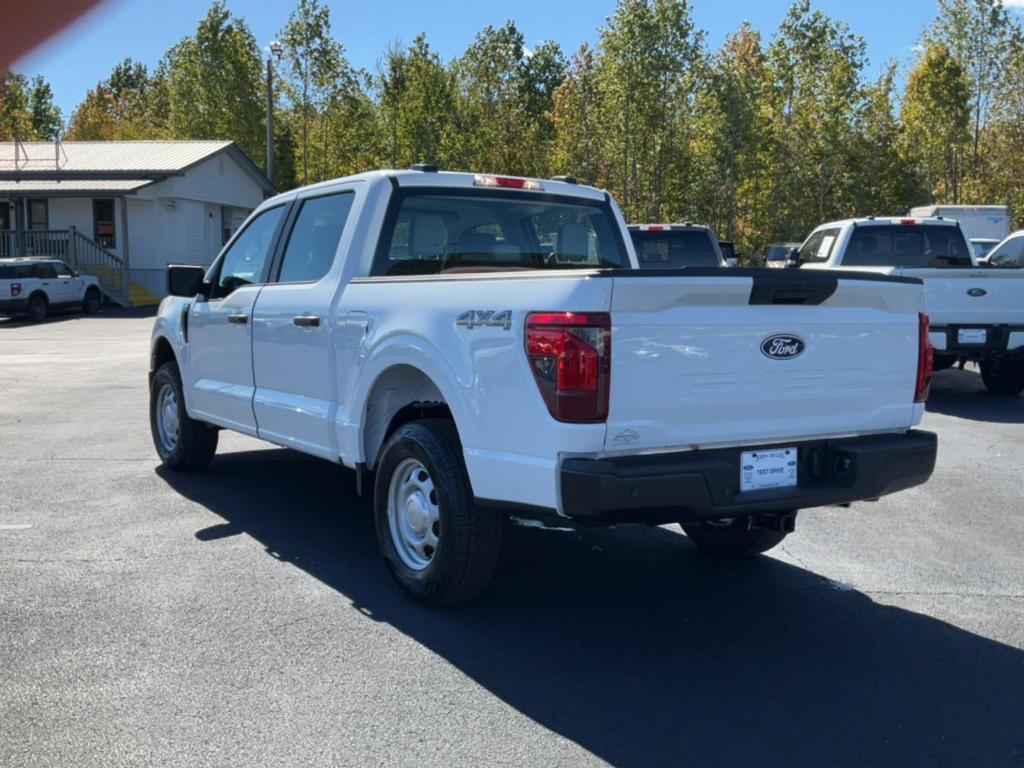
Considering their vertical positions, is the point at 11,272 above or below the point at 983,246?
below

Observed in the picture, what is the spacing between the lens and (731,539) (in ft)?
19.1

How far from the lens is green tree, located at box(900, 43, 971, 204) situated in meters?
41.5

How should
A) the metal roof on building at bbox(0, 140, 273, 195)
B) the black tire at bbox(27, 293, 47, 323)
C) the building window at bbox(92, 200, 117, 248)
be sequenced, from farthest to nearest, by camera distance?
the building window at bbox(92, 200, 117, 248)
the metal roof on building at bbox(0, 140, 273, 195)
the black tire at bbox(27, 293, 47, 323)

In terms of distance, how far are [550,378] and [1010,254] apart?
41.1ft

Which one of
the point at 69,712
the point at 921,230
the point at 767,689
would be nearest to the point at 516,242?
the point at 767,689

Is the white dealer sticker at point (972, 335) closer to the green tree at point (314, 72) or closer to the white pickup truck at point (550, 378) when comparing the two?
the white pickup truck at point (550, 378)

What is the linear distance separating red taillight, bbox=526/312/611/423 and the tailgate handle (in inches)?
28.7

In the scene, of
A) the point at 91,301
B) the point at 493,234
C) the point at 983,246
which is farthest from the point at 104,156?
the point at 493,234

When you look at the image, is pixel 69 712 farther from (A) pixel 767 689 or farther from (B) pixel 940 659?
(B) pixel 940 659

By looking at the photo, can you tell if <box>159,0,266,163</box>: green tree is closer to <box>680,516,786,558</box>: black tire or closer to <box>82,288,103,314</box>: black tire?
<box>82,288,103,314</box>: black tire

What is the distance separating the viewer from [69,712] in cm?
379

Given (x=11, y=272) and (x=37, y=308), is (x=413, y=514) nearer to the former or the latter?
Result: (x=11, y=272)

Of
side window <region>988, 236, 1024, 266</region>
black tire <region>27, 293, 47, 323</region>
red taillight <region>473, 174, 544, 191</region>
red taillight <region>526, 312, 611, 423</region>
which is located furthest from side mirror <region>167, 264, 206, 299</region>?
black tire <region>27, 293, 47, 323</region>

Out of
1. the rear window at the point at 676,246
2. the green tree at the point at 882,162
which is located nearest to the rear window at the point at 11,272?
the rear window at the point at 676,246
